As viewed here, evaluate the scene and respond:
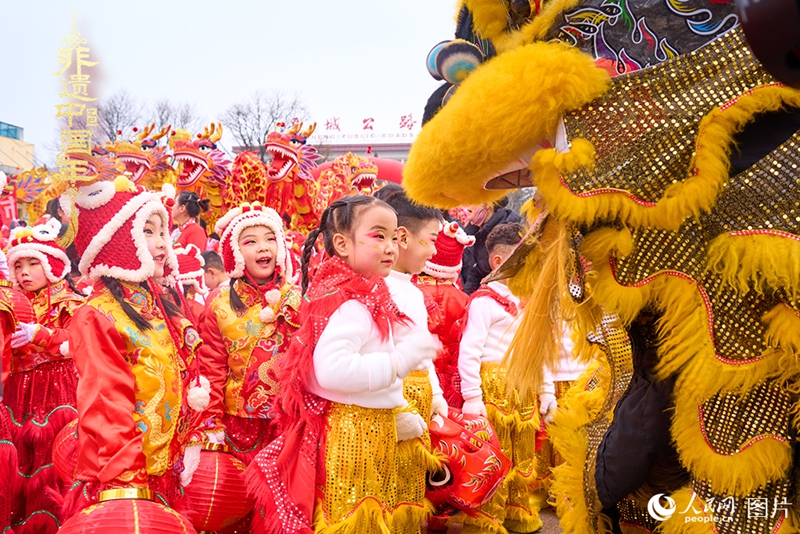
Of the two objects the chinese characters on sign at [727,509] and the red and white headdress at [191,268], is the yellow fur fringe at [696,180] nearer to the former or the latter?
the chinese characters on sign at [727,509]

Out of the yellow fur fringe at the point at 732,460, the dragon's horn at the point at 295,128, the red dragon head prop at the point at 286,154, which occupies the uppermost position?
the dragon's horn at the point at 295,128

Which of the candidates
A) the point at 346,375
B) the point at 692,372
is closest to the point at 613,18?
the point at 692,372

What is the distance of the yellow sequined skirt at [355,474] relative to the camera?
117 inches

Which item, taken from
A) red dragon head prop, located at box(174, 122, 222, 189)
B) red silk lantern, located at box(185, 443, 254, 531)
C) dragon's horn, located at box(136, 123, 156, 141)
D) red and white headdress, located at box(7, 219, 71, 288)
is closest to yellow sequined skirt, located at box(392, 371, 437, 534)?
red silk lantern, located at box(185, 443, 254, 531)

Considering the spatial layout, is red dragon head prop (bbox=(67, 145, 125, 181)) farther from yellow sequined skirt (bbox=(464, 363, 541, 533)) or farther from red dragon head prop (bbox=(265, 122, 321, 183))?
red dragon head prop (bbox=(265, 122, 321, 183))

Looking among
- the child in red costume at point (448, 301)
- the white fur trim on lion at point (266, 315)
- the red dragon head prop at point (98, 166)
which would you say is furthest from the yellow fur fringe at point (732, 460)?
the child in red costume at point (448, 301)

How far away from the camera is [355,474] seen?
9.87 ft

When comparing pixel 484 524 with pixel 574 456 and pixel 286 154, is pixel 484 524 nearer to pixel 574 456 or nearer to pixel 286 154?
pixel 574 456

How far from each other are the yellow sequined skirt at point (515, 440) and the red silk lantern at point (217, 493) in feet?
6.36

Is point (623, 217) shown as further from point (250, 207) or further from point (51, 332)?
point (51, 332)

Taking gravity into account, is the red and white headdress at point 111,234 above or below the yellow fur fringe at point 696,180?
below

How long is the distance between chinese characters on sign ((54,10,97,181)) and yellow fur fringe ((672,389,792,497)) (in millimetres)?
1999

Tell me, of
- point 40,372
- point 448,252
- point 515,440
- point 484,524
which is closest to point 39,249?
point 40,372

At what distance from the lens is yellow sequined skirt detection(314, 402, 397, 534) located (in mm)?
2969
